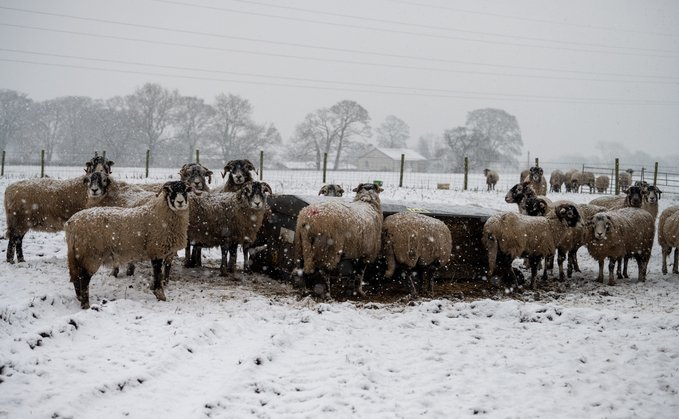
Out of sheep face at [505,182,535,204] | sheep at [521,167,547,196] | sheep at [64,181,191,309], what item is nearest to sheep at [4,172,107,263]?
sheep at [64,181,191,309]

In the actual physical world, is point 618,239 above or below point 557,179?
below

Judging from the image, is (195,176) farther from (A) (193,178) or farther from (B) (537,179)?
(B) (537,179)

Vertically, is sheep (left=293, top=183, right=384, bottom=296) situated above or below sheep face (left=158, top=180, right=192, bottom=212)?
below

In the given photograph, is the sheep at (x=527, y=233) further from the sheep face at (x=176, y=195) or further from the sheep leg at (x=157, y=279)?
the sheep leg at (x=157, y=279)

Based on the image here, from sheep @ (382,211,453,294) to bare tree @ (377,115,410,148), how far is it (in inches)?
2279

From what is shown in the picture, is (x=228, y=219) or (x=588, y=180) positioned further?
(x=588, y=180)

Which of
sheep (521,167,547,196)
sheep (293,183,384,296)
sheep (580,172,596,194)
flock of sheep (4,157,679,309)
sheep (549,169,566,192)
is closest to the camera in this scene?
flock of sheep (4,157,679,309)

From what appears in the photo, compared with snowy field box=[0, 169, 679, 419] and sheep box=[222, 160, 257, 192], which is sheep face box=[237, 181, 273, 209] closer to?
sheep box=[222, 160, 257, 192]

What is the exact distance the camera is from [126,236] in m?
5.62

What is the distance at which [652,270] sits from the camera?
9.55 m

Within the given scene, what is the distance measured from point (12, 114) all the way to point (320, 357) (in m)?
44.4

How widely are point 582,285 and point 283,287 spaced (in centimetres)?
560

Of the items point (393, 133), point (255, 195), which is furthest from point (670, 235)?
point (393, 133)

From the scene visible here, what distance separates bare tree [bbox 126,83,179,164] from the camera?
39.9 meters
